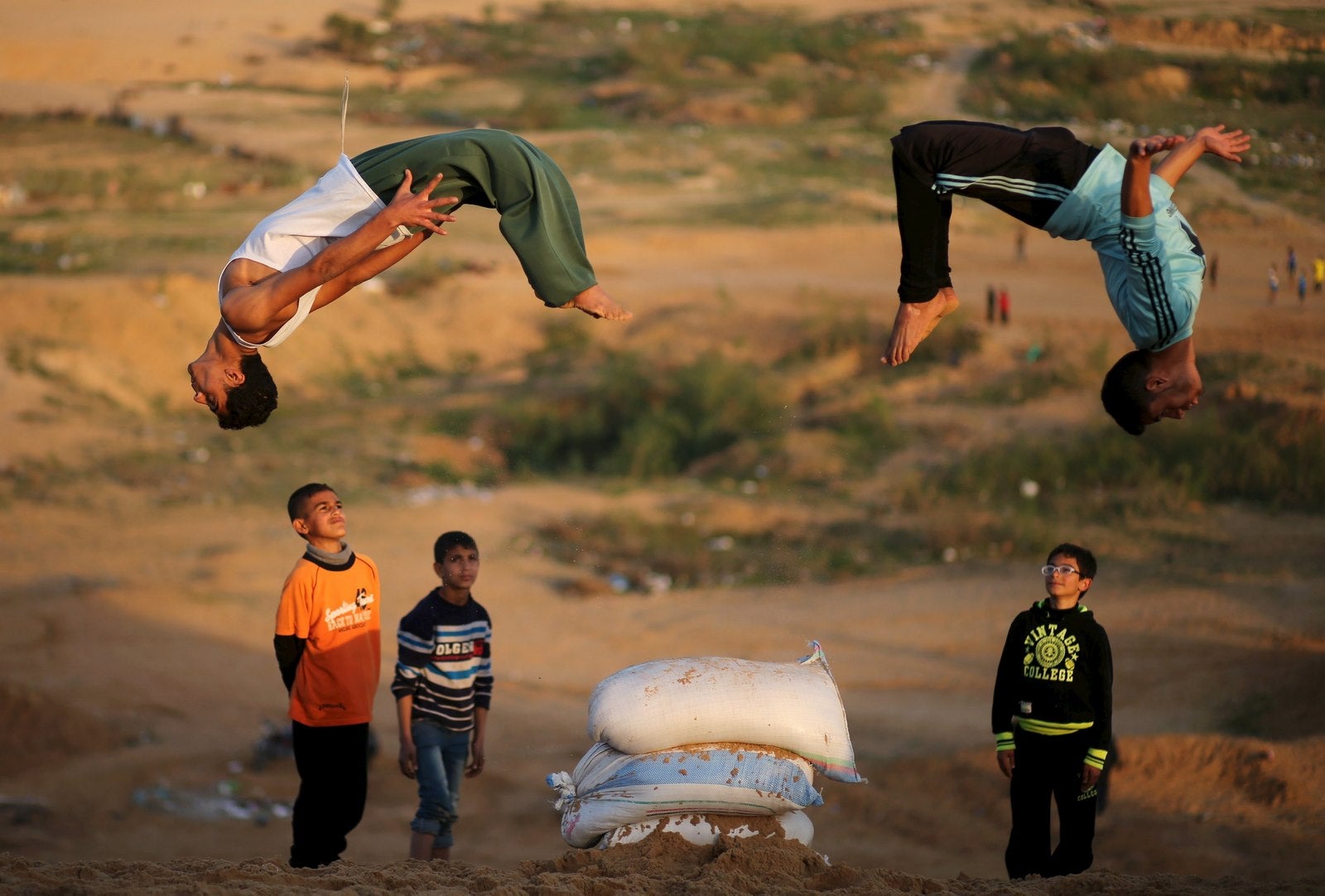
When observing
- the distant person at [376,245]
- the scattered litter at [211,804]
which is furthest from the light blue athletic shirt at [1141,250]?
the scattered litter at [211,804]

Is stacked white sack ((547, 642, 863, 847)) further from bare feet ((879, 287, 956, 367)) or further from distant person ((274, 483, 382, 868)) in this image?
bare feet ((879, 287, 956, 367))

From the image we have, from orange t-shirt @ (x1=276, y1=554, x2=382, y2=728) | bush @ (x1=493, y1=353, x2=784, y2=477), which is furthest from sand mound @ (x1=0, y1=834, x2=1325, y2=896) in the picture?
bush @ (x1=493, y1=353, x2=784, y2=477)

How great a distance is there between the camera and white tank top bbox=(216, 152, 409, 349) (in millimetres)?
5312

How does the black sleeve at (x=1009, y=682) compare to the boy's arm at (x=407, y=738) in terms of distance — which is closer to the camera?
the black sleeve at (x=1009, y=682)

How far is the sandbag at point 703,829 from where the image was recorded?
537cm

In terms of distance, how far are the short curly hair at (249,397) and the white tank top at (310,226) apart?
0.17 meters

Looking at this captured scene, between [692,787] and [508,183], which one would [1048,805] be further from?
[508,183]

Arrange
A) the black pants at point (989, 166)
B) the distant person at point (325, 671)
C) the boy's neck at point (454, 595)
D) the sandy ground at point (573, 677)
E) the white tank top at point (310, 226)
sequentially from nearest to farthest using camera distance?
1. the black pants at point (989, 166)
2. the white tank top at point (310, 226)
3. the sandy ground at point (573, 677)
4. the distant person at point (325, 671)
5. the boy's neck at point (454, 595)

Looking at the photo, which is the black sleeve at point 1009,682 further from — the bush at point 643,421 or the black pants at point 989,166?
the bush at point 643,421

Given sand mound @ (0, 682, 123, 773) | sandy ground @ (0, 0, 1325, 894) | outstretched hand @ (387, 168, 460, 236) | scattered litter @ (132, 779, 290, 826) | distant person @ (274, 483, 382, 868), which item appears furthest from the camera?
sand mound @ (0, 682, 123, 773)

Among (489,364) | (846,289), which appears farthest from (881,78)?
(489,364)

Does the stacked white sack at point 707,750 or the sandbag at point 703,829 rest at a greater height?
the stacked white sack at point 707,750

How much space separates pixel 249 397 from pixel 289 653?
3.35 feet

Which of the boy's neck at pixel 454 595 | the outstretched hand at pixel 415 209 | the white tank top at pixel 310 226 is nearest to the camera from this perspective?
the outstretched hand at pixel 415 209
